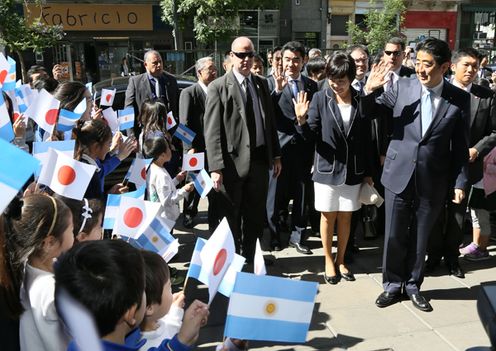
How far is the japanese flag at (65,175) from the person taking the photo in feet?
8.66

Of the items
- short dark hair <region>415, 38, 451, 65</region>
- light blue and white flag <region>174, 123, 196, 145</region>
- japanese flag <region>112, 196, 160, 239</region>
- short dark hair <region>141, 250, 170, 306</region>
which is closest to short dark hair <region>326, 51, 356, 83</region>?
short dark hair <region>415, 38, 451, 65</region>

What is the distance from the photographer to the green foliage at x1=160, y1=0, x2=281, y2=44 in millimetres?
16219

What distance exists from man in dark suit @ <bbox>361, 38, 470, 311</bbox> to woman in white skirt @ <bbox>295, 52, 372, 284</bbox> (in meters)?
0.25

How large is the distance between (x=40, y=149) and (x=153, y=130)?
5.27 ft

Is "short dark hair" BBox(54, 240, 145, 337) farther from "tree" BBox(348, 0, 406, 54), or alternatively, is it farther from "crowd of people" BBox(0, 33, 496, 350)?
"tree" BBox(348, 0, 406, 54)

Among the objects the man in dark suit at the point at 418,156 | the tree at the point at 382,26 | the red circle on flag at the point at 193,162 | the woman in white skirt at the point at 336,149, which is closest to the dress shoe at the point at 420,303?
the man in dark suit at the point at 418,156

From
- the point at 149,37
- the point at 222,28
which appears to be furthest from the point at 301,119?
the point at 149,37

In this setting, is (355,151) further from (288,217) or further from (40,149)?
(40,149)

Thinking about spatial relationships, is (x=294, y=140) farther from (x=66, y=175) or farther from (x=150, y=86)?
(x=66, y=175)

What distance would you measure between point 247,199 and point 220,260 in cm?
222

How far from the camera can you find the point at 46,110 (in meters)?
3.59

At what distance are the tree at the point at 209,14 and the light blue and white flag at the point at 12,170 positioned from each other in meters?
15.5

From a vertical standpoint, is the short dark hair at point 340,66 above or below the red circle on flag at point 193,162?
above

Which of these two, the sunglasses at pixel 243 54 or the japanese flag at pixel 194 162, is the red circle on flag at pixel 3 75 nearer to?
the japanese flag at pixel 194 162
